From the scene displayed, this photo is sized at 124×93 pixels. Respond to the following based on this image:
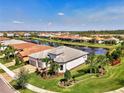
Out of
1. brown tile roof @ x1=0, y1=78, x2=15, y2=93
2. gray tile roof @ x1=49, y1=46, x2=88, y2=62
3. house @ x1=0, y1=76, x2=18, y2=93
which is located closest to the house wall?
gray tile roof @ x1=49, y1=46, x2=88, y2=62

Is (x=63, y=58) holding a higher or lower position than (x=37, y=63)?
higher

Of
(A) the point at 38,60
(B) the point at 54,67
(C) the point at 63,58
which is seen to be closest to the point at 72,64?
(C) the point at 63,58

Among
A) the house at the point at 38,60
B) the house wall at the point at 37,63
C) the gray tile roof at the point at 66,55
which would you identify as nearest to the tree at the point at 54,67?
the gray tile roof at the point at 66,55

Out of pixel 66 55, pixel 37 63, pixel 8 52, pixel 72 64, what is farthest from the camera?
pixel 8 52

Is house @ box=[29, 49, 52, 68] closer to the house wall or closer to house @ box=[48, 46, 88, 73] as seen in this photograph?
the house wall

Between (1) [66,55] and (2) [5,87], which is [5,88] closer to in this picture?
(2) [5,87]

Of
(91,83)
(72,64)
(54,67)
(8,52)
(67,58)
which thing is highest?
(67,58)

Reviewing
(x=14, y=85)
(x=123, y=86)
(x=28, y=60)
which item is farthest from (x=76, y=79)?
(x=28, y=60)
